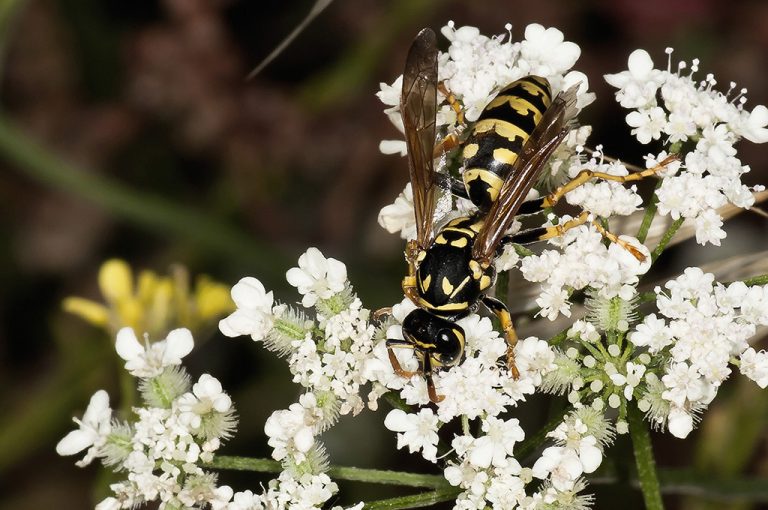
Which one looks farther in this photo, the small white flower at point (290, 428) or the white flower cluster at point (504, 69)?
the white flower cluster at point (504, 69)

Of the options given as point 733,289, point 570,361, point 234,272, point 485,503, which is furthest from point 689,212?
point 234,272

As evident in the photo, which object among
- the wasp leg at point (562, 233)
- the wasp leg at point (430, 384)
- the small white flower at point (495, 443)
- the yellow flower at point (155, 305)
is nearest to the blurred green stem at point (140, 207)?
the yellow flower at point (155, 305)

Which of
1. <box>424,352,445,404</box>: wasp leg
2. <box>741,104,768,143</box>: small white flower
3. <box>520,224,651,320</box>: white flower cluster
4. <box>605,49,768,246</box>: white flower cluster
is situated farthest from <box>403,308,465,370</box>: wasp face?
<box>741,104,768,143</box>: small white flower

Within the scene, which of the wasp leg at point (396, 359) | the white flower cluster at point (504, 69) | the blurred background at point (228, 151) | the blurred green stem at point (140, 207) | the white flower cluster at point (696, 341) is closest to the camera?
the white flower cluster at point (696, 341)

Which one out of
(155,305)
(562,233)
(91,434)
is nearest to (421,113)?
(562,233)

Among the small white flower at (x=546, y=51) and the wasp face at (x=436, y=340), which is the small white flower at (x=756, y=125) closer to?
the small white flower at (x=546, y=51)

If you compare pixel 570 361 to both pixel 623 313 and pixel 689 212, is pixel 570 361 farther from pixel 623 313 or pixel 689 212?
pixel 689 212

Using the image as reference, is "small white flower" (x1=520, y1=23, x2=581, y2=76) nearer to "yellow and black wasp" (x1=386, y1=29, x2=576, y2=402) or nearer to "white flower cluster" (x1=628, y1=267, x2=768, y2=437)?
"yellow and black wasp" (x1=386, y1=29, x2=576, y2=402)
